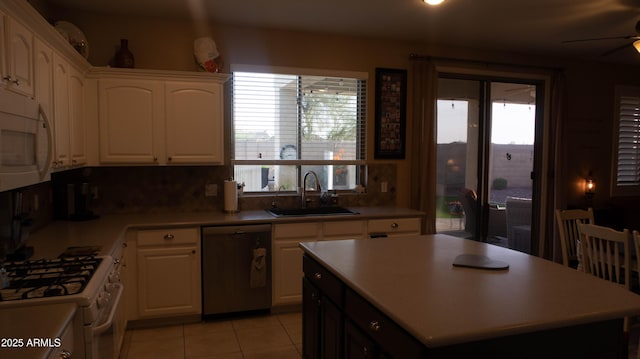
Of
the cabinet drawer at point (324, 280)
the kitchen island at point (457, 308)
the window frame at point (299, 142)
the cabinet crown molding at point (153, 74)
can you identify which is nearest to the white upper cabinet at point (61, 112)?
the cabinet crown molding at point (153, 74)

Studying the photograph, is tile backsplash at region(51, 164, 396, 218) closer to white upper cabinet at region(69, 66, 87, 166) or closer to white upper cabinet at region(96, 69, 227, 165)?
white upper cabinet at region(96, 69, 227, 165)

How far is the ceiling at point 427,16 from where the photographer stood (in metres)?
3.61

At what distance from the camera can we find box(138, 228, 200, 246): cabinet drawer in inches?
138

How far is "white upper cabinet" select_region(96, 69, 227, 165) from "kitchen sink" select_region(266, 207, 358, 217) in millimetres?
755

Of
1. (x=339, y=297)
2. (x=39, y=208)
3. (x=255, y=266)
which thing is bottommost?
(x=255, y=266)

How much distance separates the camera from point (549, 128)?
532 cm

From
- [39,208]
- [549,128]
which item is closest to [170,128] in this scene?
[39,208]

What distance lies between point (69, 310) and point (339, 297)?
1.15m

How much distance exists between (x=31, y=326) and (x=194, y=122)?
8.36ft

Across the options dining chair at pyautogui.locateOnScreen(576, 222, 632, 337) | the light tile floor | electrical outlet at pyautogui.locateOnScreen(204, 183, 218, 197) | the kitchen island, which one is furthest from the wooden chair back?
electrical outlet at pyautogui.locateOnScreen(204, 183, 218, 197)

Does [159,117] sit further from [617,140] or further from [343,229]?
[617,140]

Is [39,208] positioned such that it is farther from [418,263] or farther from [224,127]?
[418,263]

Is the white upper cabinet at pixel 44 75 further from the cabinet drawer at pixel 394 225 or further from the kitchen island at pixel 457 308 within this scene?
the cabinet drawer at pixel 394 225

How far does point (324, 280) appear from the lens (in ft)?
7.67
